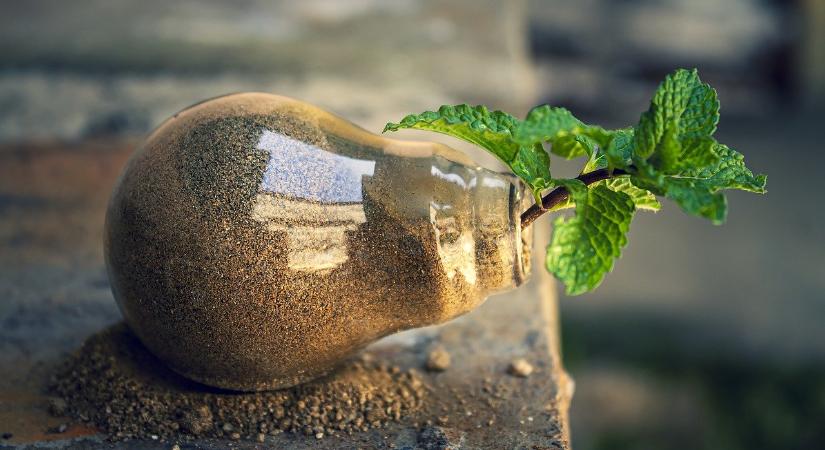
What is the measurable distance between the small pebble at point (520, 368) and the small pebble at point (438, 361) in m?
0.08

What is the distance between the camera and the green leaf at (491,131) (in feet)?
3.07

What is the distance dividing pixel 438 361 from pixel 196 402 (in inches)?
11.7

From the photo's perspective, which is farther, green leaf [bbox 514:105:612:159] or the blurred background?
the blurred background

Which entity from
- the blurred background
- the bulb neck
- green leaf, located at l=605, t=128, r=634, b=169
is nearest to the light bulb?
the bulb neck

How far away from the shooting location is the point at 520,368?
1.17 metres

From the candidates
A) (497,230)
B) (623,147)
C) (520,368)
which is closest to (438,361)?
(520,368)

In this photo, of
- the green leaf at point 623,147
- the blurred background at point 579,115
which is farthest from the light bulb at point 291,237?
the blurred background at point 579,115

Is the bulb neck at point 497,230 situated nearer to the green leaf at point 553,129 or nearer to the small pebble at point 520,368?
the green leaf at point 553,129

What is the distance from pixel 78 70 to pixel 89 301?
870 mm

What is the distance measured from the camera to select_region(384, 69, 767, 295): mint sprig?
35.6 inches

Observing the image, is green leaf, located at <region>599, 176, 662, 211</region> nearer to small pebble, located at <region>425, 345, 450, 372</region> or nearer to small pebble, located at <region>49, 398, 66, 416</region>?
small pebble, located at <region>425, 345, 450, 372</region>

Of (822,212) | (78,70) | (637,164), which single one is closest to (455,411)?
(637,164)

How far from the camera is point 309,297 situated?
953 millimetres

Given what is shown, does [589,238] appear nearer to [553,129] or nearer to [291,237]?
[553,129]
